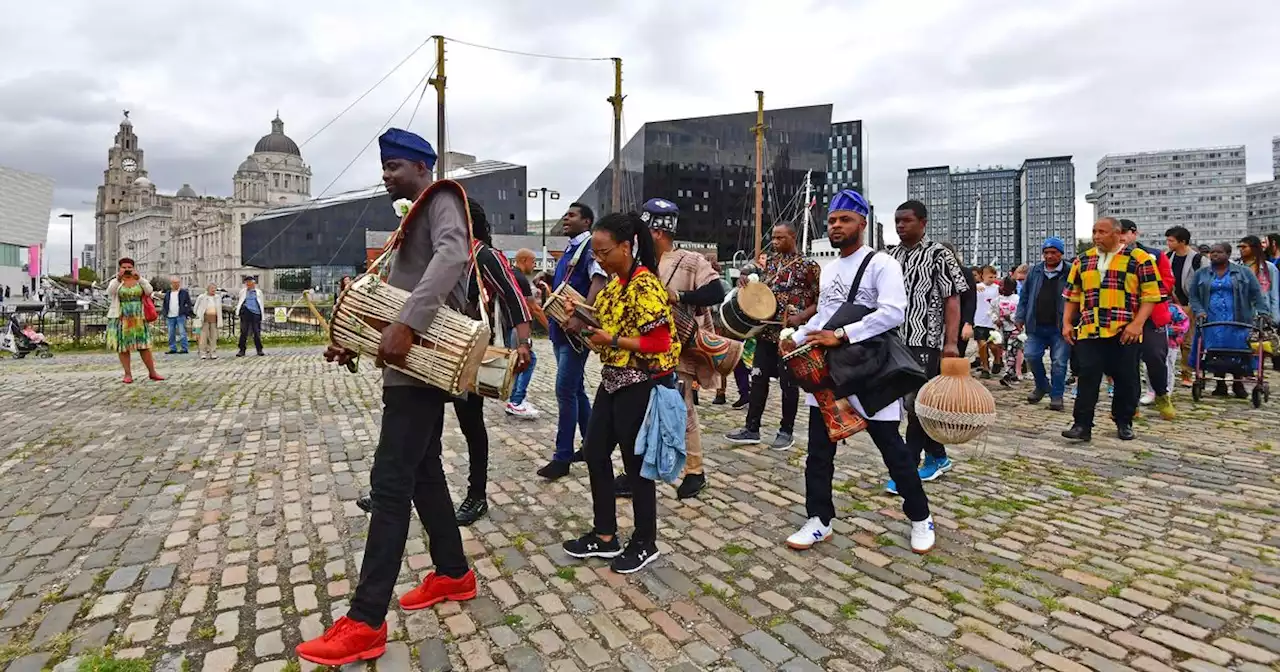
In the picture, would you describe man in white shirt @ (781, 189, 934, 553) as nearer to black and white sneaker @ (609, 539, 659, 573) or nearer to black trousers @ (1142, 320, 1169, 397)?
black and white sneaker @ (609, 539, 659, 573)

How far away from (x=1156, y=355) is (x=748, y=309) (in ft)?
16.4

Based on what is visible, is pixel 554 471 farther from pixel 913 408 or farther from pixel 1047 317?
pixel 1047 317

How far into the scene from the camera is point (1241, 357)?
805 cm

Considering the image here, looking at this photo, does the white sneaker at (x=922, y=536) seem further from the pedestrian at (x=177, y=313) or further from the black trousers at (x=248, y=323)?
the pedestrian at (x=177, y=313)

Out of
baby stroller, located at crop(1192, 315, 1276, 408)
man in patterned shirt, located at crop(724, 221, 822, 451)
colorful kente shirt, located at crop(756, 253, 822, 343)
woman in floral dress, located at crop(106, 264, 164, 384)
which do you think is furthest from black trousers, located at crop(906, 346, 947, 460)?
woman in floral dress, located at crop(106, 264, 164, 384)

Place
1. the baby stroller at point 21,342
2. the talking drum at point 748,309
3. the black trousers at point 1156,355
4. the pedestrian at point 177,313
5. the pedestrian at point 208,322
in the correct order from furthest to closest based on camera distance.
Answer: the pedestrian at point 177,313 < the baby stroller at point 21,342 < the pedestrian at point 208,322 < the black trousers at point 1156,355 < the talking drum at point 748,309

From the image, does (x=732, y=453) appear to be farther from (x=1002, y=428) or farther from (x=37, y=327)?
(x=37, y=327)

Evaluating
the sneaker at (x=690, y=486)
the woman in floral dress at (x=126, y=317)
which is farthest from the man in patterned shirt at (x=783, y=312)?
the woman in floral dress at (x=126, y=317)

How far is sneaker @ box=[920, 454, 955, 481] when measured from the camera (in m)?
5.03

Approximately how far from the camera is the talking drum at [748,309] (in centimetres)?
486

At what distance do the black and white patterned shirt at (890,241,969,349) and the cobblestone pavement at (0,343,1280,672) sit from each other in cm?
106

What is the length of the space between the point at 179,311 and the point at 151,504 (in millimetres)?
14478

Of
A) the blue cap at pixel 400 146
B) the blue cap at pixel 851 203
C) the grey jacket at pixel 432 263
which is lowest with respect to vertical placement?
the grey jacket at pixel 432 263

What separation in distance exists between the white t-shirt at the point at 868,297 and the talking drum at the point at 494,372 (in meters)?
1.60
